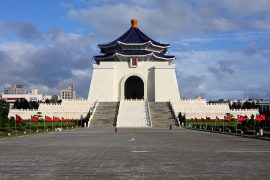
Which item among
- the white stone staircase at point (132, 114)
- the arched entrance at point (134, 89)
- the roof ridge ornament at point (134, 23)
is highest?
the roof ridge ornament at point (134, 23)

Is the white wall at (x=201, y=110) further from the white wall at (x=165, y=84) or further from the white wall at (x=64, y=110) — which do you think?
the white wall at (x=64, y=110)

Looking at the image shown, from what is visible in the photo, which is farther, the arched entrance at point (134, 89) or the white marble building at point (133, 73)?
the arched entrance at point (134, 89)

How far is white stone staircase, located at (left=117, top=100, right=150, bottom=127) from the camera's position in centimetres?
3976

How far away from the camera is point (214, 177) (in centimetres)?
720

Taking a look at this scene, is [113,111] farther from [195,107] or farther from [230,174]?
[230,174]

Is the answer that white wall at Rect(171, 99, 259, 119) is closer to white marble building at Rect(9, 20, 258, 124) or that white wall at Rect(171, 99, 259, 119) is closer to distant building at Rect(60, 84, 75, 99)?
white marble building at Rect(9, 20, 258, 124)

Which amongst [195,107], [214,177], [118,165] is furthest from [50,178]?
[195,107]

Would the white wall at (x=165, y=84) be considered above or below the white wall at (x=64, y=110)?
above

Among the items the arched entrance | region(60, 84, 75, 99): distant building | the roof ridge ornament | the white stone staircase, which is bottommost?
the white stone staircase

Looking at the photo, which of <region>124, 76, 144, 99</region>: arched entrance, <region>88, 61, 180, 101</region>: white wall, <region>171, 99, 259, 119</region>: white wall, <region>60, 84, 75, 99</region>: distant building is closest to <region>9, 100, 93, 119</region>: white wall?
<region>88, 61, 180, 101</region>: white wall

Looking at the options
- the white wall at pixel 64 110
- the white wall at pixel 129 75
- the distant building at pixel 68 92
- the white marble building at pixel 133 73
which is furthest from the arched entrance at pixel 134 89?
the distant building at pixel 68 92

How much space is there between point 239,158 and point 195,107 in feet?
121

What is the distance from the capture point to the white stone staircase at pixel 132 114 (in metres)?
39.8

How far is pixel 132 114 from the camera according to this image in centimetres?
4222
